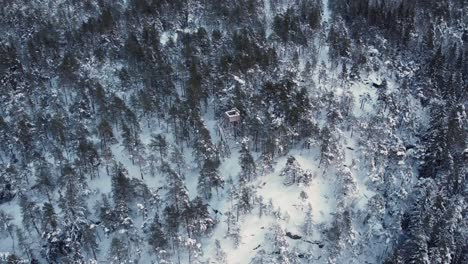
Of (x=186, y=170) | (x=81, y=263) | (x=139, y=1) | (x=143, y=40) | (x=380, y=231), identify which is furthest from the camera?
(x=139, y=1)

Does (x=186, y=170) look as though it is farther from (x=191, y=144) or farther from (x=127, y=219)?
(x=127, y=219)

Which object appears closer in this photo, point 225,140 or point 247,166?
point 247,166

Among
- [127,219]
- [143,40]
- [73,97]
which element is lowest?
[127,219]

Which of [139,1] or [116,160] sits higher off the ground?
[139,1]

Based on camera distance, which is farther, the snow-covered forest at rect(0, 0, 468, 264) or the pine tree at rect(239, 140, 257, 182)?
the pine tree at rect(239, 140, 257, 182)

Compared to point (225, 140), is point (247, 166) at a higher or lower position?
lower

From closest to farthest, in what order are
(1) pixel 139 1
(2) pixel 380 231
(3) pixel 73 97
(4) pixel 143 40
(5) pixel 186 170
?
(2) pixel 380 231, (5) pixel 186 170, (3) pixel 73 97, (4) pixel 143 40, (1) pixel 139 1

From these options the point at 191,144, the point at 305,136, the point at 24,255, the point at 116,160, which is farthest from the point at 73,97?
the point at 305,136

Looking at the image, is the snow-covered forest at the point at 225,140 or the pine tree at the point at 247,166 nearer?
the snow-covered forest at the point at 225,140
